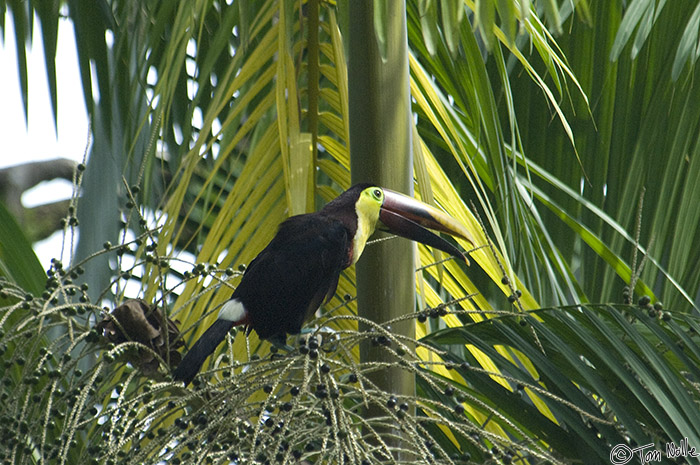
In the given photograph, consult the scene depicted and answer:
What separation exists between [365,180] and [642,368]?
602 millimetres

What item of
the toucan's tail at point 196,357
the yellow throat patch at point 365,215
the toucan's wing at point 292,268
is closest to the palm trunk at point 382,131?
the yellow throat patch at point 365,215

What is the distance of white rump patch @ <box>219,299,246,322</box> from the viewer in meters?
1.74

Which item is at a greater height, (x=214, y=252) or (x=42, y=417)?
(x=214, y=252)

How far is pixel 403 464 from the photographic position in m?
1.32

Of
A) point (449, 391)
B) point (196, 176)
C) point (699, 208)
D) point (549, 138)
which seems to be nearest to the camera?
point (449, 391)

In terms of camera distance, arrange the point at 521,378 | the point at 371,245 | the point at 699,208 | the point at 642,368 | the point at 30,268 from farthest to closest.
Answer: the point at 699,208 → the point at 30,268 → the point at 371,245 → the point at 521,378 → the point at 642,368

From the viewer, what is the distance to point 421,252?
2102mm

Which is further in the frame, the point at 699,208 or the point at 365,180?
the point at 699,208

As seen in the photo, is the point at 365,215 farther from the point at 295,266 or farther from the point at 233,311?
the point at 233,311

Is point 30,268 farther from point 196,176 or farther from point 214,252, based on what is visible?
point 196,176

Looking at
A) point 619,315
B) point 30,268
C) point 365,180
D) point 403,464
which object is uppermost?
point 365,180

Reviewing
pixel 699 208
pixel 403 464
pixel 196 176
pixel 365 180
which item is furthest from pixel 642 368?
pixel 196 176

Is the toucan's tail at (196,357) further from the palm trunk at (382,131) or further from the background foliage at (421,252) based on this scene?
the palm trunk at (382,131)

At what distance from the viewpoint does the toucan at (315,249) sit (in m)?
1.79
